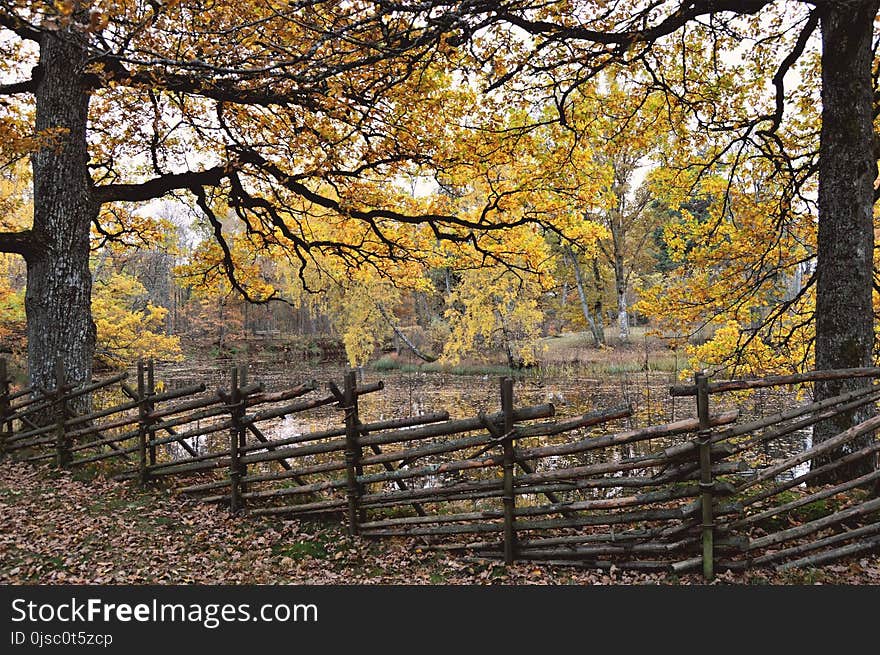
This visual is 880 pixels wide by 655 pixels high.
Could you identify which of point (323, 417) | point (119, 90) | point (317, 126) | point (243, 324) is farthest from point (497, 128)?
point (243, 324)

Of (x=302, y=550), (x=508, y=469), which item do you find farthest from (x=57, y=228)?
(x=508, y=469)

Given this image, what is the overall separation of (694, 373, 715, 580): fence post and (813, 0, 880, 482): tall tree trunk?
1.66m

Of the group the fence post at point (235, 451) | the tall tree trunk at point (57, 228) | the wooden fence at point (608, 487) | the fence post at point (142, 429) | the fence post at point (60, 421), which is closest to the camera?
the wooden fence at point (608, 487)

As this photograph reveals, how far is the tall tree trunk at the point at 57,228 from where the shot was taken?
22.0ft

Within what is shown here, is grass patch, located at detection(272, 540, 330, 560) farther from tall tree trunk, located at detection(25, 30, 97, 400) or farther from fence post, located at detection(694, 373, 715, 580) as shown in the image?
tall tree trunk, located at detection(25, 30, 97, 400)

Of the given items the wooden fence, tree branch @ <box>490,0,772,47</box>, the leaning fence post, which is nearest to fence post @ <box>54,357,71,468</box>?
the leaning fence post

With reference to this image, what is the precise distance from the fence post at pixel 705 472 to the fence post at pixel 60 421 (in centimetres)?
652

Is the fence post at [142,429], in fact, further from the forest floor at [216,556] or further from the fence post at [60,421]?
the fence post at [60,421]

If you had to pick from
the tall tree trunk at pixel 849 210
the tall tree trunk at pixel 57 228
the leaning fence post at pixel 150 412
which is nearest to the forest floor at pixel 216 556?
the leaning fence post at pixel 150 412

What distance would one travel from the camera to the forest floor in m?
3.93

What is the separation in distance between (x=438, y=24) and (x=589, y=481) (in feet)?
10.9

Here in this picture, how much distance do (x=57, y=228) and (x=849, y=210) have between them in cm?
823

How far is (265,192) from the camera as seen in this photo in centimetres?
909

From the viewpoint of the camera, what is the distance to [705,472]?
3660mm
